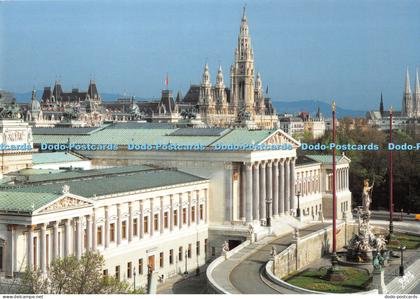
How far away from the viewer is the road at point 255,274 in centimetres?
5669

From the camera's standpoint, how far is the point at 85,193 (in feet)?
194

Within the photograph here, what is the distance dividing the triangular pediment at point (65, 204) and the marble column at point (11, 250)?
203 centimetres

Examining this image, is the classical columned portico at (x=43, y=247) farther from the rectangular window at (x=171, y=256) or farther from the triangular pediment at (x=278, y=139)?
the triangular pediment at (x=278, y=139)

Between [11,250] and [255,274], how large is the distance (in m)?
19.8

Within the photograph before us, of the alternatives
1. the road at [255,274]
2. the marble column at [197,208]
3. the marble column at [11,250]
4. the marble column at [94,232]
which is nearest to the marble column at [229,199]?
the marble column at [197,208]

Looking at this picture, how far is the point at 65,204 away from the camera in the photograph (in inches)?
2099

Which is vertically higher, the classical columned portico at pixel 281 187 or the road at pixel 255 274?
the classical columned portico at pixel 281 187

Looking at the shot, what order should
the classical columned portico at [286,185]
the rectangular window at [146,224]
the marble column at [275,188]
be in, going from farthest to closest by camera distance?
the classical columned portico at [286,185], the marble column at [275,188], the rectangular window at [146,224]

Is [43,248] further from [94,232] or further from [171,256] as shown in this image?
[171,256]

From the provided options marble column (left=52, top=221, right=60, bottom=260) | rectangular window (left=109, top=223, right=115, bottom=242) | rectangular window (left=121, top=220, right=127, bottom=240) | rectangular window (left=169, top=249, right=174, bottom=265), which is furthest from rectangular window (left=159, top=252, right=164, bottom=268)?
marble column (left=52, top=221, right=60, bottom=260)

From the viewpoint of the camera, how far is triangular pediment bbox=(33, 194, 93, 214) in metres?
51.0

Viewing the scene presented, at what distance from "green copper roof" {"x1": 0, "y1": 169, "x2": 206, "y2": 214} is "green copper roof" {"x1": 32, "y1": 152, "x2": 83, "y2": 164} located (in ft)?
35.4

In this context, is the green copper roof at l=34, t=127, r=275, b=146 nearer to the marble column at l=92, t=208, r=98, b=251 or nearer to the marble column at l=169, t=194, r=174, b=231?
the marble column at l=169, t=194, r=174, b=231

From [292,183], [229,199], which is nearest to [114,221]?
[229,199]
